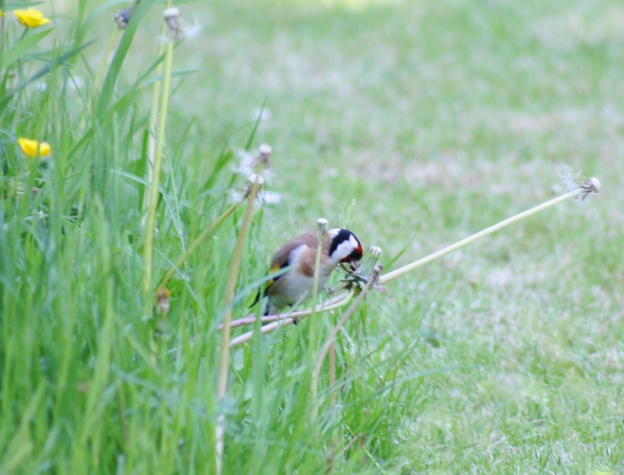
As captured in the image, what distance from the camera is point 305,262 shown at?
280 cm

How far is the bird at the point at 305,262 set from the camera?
2.67 m

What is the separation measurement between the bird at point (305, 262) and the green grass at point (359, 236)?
9cm

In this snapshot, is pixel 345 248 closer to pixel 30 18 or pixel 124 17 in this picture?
pixel 124 17

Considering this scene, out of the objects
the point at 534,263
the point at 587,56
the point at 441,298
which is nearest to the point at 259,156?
the point at 441,298

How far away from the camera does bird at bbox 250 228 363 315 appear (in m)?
2.67

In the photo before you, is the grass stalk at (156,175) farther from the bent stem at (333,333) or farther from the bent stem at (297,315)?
the bent stem at (333,333)

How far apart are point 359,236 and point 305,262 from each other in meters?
1.73

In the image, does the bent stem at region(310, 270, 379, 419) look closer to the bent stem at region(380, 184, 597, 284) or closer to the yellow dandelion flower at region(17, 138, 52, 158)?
the bent stem at region(380, 184, 597, 284)

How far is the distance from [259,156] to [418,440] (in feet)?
4.50

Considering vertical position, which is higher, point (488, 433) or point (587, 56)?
point (587, 56)

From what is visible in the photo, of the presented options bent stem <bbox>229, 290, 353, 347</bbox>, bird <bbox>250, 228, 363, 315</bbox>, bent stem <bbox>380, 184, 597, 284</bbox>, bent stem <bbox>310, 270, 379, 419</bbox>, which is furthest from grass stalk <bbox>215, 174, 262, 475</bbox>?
bird <bbox>250, 228, 363, 315</bbox>

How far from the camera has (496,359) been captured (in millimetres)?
3406

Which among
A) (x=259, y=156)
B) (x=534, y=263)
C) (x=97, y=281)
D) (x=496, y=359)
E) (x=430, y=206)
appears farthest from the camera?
(x=430, y=206)

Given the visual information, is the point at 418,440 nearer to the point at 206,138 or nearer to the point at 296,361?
the point at 296,361
